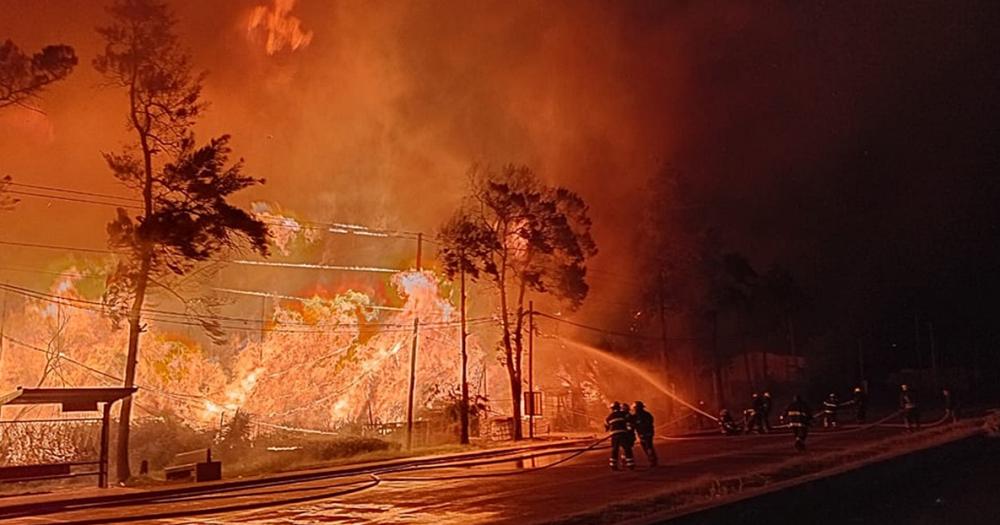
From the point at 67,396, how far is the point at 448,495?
10.4m

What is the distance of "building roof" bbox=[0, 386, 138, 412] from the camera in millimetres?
19859

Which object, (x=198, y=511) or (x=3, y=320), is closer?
(x=198, y=511)

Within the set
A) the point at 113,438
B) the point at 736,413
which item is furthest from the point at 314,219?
the point at 736,413

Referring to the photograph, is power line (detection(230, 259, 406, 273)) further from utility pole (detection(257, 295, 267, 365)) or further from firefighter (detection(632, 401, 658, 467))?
firefighter (detection(632, 401, 658, 467))

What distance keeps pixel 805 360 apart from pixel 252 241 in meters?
66.5

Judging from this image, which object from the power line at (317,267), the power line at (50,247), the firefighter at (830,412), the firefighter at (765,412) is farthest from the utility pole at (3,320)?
the firefighter at (830,412)

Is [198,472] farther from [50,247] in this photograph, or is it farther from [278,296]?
[278,296]

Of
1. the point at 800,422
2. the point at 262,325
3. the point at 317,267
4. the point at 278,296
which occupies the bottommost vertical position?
the point at 800,422

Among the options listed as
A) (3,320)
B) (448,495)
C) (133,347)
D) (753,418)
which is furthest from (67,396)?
(753,418)

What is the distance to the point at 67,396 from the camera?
20.7 metres

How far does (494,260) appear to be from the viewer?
4550 centimetres

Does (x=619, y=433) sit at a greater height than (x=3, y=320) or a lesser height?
lesser

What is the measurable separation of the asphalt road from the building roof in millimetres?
3358

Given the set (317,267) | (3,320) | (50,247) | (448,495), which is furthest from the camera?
(317,267)
